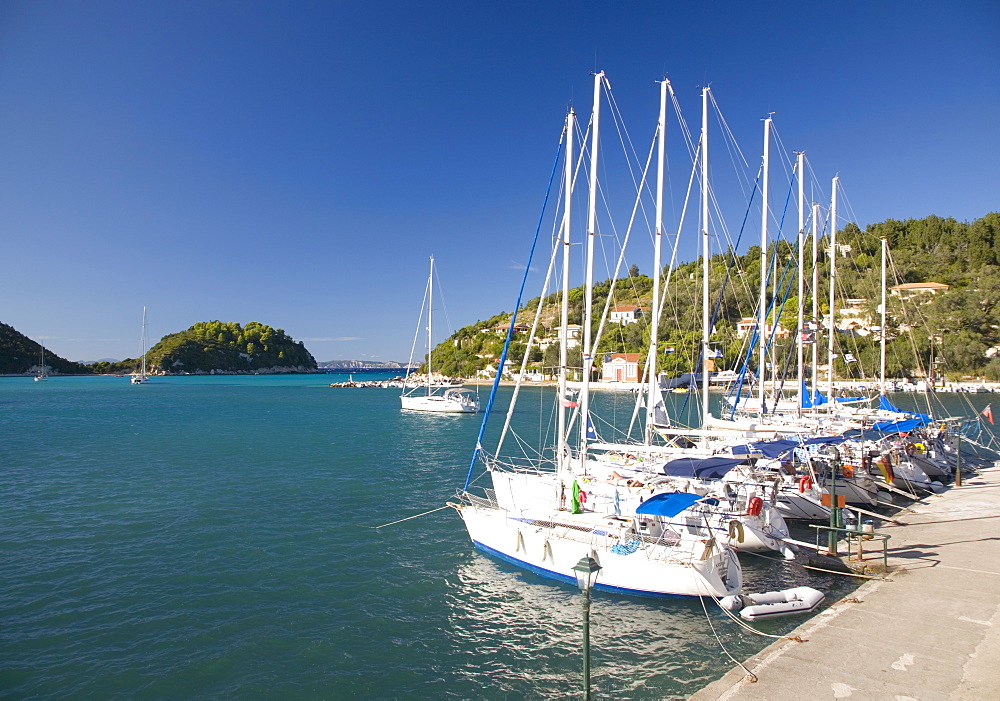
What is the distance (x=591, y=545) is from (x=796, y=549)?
6.94 m

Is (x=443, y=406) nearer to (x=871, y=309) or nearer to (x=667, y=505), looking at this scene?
(x=667, y=505)

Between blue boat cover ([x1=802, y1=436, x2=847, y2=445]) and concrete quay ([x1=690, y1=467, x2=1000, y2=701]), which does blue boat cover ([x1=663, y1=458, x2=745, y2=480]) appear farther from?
blue boat cover ([x1=802, y1=436, x2=847, y2=445])

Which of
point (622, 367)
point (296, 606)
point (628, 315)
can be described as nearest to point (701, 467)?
point (296, 606)

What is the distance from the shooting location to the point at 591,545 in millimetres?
14039

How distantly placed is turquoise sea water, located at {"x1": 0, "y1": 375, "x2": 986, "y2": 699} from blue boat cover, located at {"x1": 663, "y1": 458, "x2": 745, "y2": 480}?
272 centimetres

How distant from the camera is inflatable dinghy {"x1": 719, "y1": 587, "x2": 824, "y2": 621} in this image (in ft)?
41.0

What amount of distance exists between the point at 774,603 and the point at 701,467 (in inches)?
174

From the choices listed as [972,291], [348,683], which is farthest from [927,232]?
[348,683]

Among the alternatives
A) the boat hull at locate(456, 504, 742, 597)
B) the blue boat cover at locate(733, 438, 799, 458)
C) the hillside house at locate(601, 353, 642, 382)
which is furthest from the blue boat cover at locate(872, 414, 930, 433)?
the hillside house at locate(601, 353, 642, 382)

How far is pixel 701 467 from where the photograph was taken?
651 inches

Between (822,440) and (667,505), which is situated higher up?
(822,440)

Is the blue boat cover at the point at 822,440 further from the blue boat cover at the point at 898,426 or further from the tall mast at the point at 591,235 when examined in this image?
the tall mast at the point at 591,235

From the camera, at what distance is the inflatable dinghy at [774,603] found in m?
12.5

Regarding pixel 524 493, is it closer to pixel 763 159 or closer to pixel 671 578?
pixel 671 578
